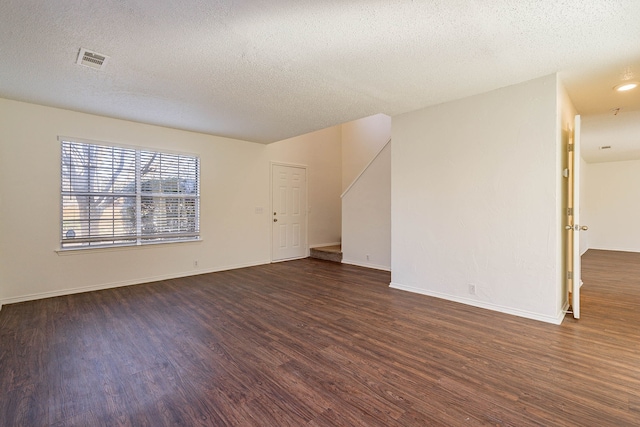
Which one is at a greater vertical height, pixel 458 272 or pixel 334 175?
pixel 334 175

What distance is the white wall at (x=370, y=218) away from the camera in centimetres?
534

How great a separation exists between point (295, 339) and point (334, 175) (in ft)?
18.0

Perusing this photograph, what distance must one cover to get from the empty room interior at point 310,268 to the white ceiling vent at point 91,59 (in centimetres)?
3

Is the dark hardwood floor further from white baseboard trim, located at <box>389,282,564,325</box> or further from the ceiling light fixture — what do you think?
the ceiling light fixture

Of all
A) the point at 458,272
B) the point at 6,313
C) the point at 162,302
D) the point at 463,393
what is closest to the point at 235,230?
the point at 162,302

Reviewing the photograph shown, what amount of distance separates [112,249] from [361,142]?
18.9ft

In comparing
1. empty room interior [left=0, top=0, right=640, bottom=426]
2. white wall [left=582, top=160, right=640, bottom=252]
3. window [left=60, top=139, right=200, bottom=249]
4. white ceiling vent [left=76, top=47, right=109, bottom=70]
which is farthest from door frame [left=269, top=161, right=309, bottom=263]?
white wall [left=582, top=160, right=640, bottom=252]

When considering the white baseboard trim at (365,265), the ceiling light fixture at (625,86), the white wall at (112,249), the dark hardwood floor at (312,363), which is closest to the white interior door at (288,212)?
the white wall at (112,249)

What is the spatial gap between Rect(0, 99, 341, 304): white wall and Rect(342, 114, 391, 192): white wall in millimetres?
1570

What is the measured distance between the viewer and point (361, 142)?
7500 millimetres

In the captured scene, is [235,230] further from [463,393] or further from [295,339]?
[463,393]

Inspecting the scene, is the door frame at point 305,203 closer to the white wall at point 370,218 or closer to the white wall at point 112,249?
the white wall at point 112,249

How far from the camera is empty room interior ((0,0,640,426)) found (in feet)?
6.14

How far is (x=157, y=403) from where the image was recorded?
69.4 inches
